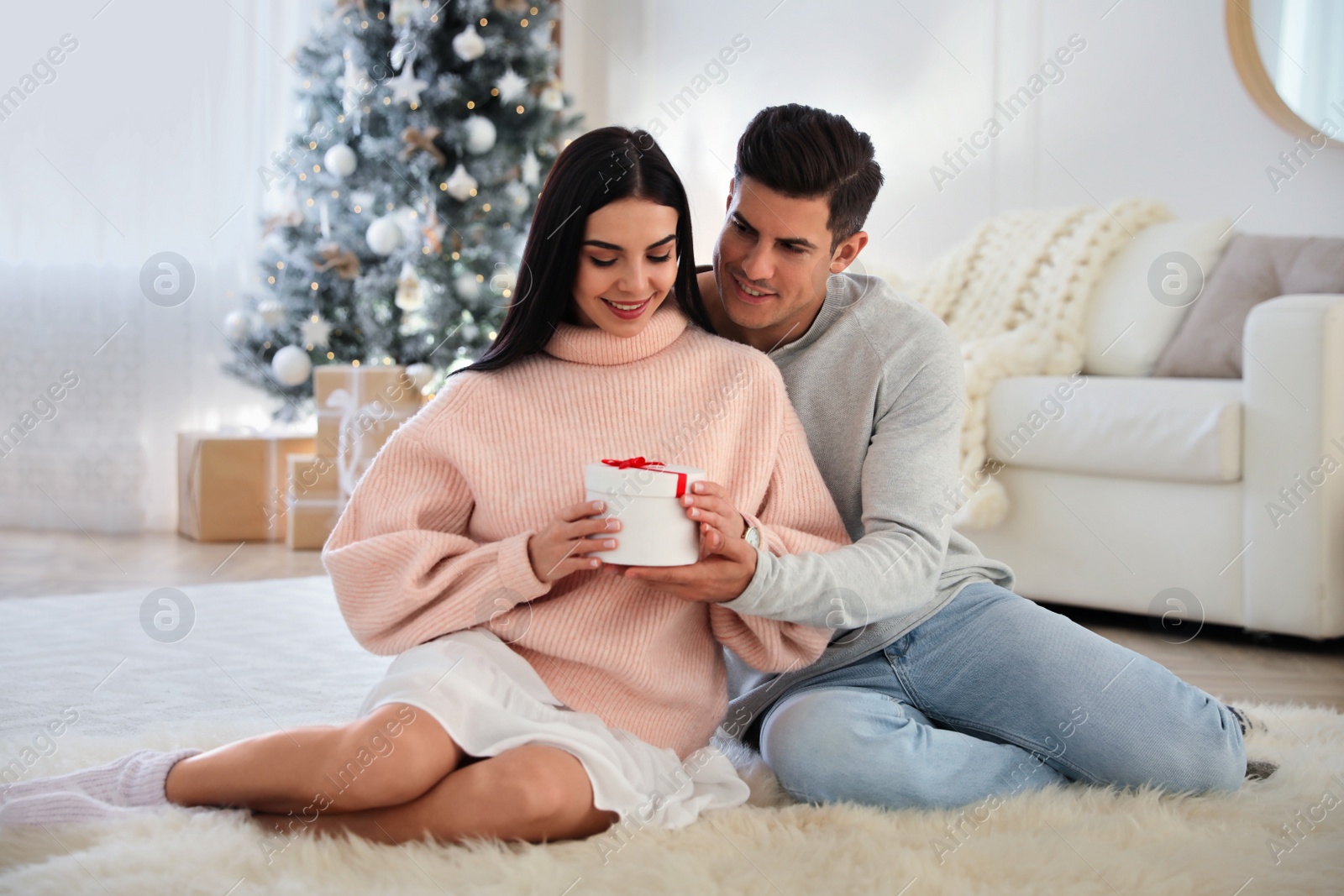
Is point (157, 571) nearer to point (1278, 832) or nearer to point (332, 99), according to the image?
point (332, 99)

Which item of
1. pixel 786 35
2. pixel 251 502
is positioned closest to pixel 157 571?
pixel 251 502

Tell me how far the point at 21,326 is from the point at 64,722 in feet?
8.45

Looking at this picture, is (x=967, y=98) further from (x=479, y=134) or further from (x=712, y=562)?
(x=712, y=562)

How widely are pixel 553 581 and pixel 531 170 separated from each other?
3145 millimetres

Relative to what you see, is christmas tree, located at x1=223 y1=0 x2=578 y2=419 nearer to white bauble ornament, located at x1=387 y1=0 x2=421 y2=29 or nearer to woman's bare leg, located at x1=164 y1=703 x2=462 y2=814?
white bauble ornament, located at x1=387 y1=0 x2=421 y2=29

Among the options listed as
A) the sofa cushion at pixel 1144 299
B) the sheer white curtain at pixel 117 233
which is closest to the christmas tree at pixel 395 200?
the sheer white curtain at pixel 117 233

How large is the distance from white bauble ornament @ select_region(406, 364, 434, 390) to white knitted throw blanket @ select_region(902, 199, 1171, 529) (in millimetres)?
1543

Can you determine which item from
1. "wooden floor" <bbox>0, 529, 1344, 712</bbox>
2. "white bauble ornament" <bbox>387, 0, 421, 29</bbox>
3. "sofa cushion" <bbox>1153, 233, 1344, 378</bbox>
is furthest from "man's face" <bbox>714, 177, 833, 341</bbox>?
"white bauble ornament" <bbox>387, 0, 421, 29</bbox>

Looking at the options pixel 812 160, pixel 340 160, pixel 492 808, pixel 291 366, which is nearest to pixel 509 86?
pixel 340 160

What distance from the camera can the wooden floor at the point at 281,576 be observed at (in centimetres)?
207

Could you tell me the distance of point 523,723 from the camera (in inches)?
47.1

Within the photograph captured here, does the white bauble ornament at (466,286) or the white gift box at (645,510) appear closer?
the white gift box at (645,510)

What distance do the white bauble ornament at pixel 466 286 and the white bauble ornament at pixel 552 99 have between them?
727 mm

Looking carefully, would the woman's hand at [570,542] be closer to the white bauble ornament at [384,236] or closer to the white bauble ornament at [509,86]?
the white bauble ornament at [384,236]
